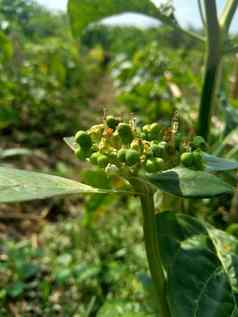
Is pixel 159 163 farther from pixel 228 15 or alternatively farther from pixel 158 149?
pixel 228 15

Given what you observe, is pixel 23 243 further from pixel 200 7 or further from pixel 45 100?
pixel 45 100

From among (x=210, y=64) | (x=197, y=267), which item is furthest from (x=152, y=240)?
(x=210, y=64)

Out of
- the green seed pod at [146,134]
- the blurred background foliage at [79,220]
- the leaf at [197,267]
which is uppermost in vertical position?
the green seed pod at [146,134]

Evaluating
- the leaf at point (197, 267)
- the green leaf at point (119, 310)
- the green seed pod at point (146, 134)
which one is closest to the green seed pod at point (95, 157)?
the green seed pod at point (146, 134)

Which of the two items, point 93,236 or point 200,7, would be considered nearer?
point 200,7

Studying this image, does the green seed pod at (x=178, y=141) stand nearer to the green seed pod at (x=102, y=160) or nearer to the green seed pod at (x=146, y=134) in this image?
the green seed pod at (x=146, y=134)

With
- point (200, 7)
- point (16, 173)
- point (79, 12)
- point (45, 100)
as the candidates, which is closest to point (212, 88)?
point (200, 7)
